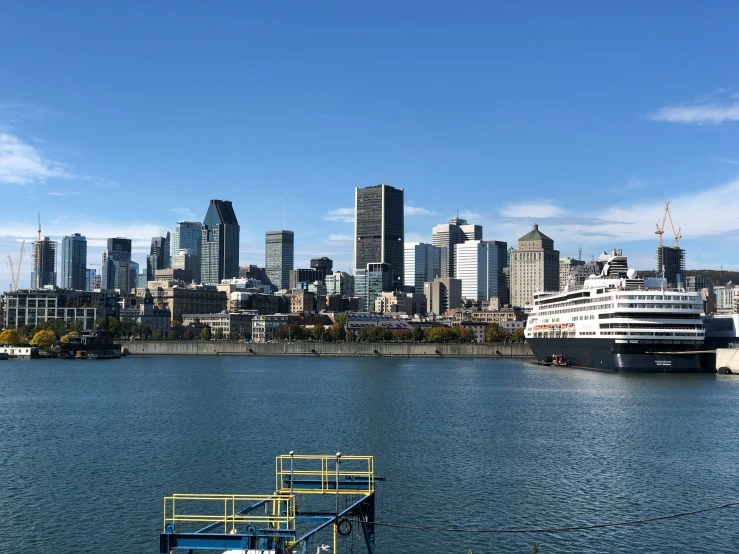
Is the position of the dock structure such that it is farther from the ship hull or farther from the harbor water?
the ship hull

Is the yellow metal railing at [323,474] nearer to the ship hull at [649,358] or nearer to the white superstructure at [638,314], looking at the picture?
the ship hull at [649,358]

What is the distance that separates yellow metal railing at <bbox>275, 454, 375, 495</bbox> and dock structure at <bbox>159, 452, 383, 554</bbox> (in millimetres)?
44

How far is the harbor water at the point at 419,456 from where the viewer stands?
39.6 m

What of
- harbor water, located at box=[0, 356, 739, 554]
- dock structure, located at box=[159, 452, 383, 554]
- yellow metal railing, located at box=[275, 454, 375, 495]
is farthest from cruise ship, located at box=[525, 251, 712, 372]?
dock structure, located at box=[159, 452, 383, 554]

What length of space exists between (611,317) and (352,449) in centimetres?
8257

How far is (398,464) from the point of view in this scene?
54.0 m

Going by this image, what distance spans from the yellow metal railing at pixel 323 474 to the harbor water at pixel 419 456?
6.04 feet

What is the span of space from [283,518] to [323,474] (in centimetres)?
702

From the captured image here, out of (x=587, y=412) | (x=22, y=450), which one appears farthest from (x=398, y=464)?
(x=587, y=412)

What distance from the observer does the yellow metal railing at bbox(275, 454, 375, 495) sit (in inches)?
1462

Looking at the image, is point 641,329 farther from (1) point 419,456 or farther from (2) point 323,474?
(2) point 323,474

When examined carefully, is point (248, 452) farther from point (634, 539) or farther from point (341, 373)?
point (341, 373)

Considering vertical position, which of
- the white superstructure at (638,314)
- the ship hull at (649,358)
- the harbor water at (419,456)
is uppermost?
the white superstructure at (638,314)

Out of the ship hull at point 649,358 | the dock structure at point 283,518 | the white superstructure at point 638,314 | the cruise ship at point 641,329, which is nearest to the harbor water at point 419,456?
the dock structure at point 283,518
